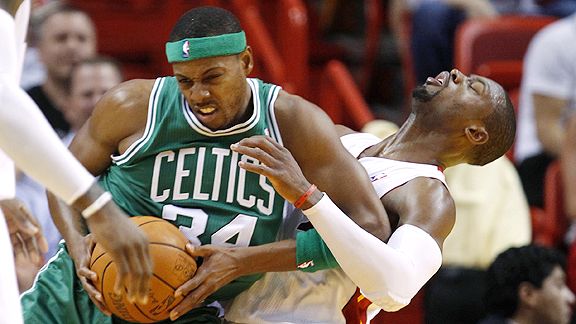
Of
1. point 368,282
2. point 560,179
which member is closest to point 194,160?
point 368,282

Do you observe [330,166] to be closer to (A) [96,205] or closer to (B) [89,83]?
(A) [96,205]

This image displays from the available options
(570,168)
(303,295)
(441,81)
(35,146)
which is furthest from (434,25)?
(35,146)

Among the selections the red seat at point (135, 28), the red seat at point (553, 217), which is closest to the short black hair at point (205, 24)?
the red seat at point (553, 217)

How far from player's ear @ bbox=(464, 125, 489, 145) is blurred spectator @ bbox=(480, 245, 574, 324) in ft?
6.32

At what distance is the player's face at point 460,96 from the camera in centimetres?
470

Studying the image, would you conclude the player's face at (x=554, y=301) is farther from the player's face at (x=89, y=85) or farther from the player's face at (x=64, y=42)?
the player's face at (x=64, y=42)

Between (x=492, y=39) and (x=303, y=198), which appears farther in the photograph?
(x=492, y=39)

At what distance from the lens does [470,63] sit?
7.76m

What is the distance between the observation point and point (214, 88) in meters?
4.08

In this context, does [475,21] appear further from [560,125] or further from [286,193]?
[286,193]

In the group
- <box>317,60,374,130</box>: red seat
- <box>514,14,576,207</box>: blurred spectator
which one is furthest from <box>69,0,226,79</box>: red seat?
<box>514,14,576,207</box>: blurred spectator

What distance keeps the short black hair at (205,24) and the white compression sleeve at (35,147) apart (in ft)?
2.64

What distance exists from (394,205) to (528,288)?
2.39m

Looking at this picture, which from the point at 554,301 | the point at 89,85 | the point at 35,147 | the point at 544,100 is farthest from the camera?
the point at 544,100
